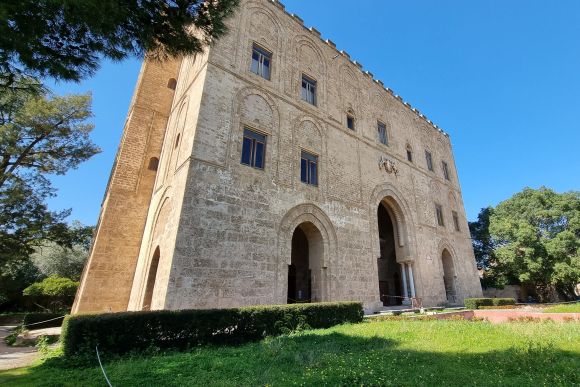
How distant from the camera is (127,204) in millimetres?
13164

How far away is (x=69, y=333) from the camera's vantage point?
5.75 metres

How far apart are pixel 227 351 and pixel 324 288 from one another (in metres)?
6.28

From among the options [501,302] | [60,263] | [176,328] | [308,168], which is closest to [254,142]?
[308,168]

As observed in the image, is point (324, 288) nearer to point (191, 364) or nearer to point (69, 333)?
point (191, 364)

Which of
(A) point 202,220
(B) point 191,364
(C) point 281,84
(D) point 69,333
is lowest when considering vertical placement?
(B) point 191,364

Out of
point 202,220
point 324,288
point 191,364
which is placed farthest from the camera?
point 324,288

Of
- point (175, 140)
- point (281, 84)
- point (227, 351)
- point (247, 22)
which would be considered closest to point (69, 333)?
point (227, 351)

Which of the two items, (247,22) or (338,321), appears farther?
(247,22)

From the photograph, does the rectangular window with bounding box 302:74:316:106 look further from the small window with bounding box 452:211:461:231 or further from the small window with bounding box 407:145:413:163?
the small window with bounding box 452:211:461:231

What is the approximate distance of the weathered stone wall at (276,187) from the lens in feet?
30.1

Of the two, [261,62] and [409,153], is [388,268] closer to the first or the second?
[409,153]

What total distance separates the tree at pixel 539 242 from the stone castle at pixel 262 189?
8.59 m

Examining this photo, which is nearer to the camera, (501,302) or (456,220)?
(501,302)

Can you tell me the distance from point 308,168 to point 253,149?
9.38 feet
